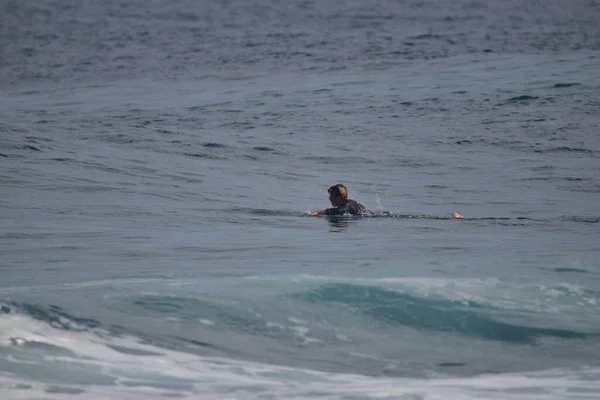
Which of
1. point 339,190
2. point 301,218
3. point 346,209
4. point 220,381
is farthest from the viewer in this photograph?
point 301,218

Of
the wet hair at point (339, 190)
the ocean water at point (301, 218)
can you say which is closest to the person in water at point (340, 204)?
the wet hair at point (339, 190)

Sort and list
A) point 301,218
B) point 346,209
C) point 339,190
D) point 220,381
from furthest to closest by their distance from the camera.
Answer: point 301,218 < point 346,209 < point 339,190 < point 220,381

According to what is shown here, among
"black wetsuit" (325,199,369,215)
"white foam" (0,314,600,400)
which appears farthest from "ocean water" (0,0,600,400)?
"black wetsuit" (325,199,369,215)

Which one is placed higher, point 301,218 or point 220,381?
point 301,218

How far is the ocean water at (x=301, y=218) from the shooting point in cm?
877

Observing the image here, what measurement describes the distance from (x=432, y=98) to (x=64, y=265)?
18.9 meters

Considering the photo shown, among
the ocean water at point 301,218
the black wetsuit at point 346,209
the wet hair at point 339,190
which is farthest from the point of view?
the black wetsuit at point 346,209

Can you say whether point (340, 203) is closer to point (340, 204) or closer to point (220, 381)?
point (340, 204)

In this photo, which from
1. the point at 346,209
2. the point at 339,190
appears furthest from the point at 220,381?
the point at 346,209

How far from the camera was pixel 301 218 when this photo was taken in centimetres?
1614

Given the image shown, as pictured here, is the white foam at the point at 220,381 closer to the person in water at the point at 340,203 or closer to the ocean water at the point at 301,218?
the ocean water at the point at 301,218

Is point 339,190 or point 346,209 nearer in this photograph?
point 339,190

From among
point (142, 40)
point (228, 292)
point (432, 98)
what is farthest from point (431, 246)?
point (142, 40)

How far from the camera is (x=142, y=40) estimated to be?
43.6 metres
